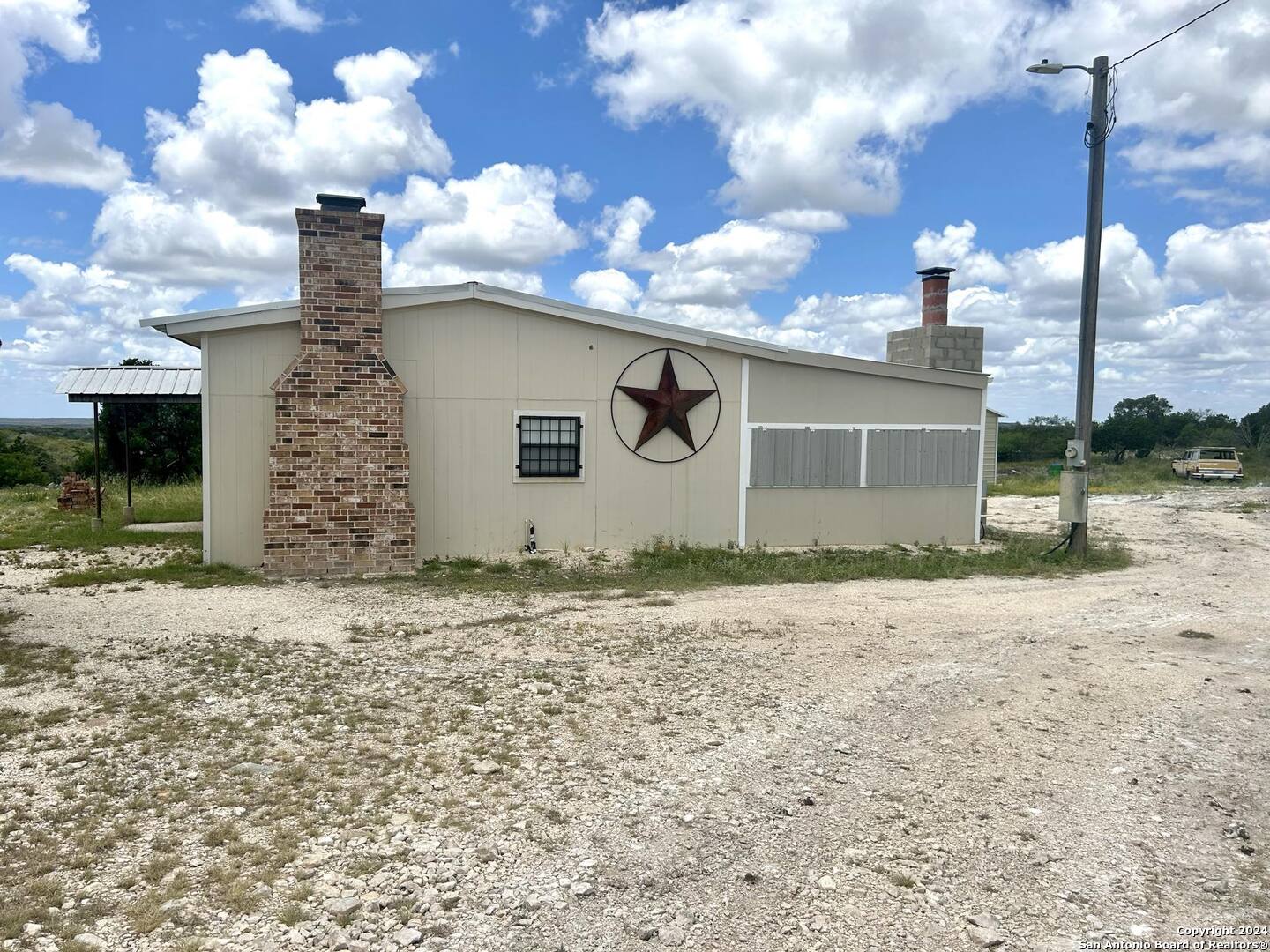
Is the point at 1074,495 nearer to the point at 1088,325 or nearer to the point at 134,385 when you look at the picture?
the point at 1088,325

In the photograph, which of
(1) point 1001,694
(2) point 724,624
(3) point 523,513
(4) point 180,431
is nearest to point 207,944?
(1) point 1001,694

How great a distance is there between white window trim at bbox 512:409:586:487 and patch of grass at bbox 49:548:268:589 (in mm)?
3228

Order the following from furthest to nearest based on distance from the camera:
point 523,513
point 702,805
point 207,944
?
point 523,513
point 702,805
point 207,944

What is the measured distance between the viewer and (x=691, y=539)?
12.0 meters

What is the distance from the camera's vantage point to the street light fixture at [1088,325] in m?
11.6

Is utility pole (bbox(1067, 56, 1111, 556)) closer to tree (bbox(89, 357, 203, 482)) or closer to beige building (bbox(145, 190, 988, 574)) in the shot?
beige building (bbox(145, 190, 988, 574))

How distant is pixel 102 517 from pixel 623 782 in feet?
42.0

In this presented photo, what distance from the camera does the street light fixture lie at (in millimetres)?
11594

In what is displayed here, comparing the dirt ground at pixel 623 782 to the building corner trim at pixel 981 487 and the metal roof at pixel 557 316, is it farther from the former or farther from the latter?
the building corner trim at pixel 981 487

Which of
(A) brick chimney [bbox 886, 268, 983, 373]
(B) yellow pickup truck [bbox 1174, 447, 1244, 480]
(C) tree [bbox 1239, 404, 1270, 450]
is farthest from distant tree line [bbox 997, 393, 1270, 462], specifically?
(A) brick chimney [bbox 886, 268, 983, 373]

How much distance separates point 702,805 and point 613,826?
1.45 ft

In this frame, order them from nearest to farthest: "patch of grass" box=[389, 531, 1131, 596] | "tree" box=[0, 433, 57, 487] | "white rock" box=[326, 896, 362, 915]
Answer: "white rock" box=[326, 896, 362, 915] → "patch of grass" box=[389, 531, 1131, 596] → "tree" box=[0, 433, 57, 487]

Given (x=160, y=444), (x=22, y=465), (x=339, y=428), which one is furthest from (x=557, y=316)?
(x=22, y=465)

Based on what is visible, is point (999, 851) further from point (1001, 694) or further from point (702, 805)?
point (1001, 694)
